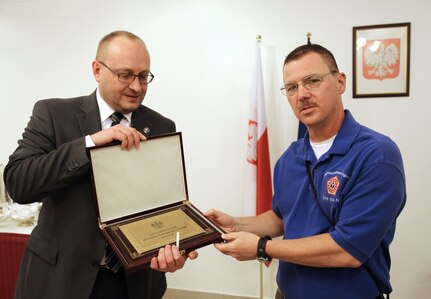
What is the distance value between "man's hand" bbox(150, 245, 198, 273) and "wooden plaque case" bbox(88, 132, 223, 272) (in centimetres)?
2

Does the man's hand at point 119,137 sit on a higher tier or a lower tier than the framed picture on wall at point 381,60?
lower

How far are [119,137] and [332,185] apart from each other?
82 centimetres

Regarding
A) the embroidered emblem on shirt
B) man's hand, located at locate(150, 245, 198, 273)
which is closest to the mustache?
the embroidered emblem on shirt

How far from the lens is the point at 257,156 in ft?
8.39

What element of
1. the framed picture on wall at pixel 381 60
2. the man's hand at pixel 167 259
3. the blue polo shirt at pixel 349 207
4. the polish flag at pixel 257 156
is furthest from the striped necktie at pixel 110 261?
the framed picture on wall at pixel 381 60

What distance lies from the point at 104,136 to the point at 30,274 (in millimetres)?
644

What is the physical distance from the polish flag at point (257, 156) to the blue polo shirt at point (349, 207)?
3.79 ft

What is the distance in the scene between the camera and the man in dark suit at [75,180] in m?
1.08

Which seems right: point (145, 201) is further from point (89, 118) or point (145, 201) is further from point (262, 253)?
→ point (262, 253)

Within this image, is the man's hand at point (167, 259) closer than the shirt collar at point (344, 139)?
Yes

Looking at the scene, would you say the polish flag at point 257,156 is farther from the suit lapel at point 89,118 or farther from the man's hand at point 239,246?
the suit lapel at point 89,118

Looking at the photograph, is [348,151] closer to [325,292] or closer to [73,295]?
[325,292]

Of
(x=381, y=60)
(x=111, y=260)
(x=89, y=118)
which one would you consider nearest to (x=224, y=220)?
(x=111, y=260)

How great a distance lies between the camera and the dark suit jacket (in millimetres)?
1076
